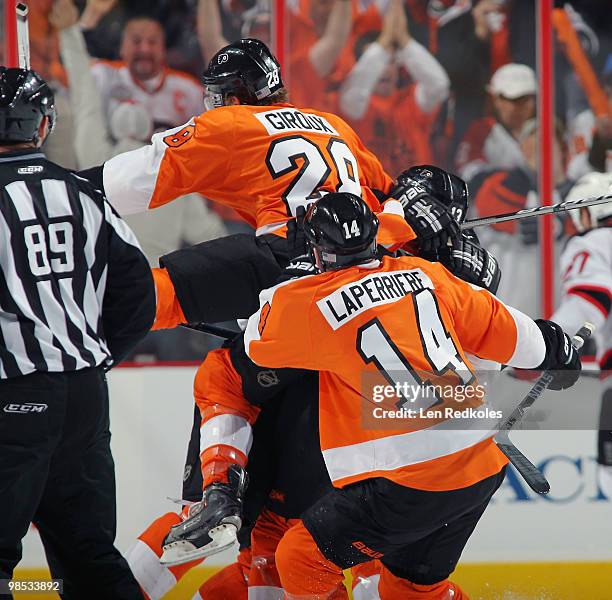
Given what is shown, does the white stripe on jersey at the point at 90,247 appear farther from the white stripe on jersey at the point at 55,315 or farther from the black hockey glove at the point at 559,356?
the black hockey glove at the point at 559,356

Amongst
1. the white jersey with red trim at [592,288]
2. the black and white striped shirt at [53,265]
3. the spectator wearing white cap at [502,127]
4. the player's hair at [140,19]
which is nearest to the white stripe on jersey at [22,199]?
the black and white striped shirt at [53,265]

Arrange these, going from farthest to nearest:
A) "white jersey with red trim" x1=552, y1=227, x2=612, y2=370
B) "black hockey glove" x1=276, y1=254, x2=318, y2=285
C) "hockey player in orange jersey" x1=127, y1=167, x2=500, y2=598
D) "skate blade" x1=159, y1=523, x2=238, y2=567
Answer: "white jersey with red trim" x1=552, y1=227, x2=612, y2=370 < "hockey player in orange jersey" x1=127, y1=167, x2=500, y2=598 < "skate blade" x1=159, y1=523, x2=238, y2=567 < "black hockey glove" x1=276, y1=254, x2=318, y2=285

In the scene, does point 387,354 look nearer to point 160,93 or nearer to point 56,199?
point 56,199

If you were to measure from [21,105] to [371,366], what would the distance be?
951mm

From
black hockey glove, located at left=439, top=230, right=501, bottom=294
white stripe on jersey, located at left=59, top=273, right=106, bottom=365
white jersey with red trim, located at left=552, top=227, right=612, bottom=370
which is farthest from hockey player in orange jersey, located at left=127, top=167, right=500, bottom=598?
white jersey with red trim, located at left=552, top=227, right=612, bottom=370

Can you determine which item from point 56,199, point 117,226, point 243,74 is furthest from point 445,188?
point 56,199

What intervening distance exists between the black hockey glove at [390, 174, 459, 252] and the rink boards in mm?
1003

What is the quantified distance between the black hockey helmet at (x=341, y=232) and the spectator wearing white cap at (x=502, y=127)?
9.04ft

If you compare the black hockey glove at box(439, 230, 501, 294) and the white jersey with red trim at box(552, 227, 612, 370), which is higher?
the black hockey glove at box(439, 230, 501, 294)

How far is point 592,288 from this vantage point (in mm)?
4504

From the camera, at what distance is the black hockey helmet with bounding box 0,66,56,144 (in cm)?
250

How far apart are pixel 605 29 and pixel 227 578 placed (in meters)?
3.25

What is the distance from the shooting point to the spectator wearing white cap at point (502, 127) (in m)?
5.42

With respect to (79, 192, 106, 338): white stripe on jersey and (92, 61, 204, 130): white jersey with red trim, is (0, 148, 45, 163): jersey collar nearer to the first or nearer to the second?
(79, 192, 106, 338): white stripe on jersey
